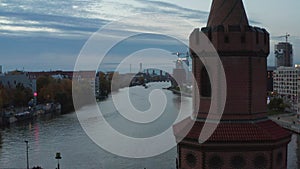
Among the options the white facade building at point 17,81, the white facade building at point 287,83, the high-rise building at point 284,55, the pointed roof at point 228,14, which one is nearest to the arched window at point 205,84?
the pointed roof at point 228,14

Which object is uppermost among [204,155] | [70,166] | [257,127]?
[257,127]

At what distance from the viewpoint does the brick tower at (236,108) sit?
8438 millimetres

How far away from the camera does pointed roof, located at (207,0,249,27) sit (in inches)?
348

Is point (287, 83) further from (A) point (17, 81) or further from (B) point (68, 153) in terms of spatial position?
(B) point (68, 153)

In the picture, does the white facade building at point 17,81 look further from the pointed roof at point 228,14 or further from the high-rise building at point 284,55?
the high-rise building at point 284,55

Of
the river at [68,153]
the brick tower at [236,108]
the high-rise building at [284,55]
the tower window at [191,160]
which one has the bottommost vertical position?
the river at [68,153]

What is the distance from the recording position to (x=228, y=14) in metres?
8.89

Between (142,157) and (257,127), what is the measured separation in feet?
72.3

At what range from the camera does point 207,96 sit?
353 inches

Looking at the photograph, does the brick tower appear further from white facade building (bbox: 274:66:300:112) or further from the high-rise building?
the high-rise building

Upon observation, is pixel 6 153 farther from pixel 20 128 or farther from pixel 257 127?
pixel 257 127

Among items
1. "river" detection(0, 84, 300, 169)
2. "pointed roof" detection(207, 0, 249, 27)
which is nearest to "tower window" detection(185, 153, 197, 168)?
"pointed roof" detection(207, 0, 249, 27)

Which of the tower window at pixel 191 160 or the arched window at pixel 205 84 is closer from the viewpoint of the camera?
the tower window at pixel 191 160

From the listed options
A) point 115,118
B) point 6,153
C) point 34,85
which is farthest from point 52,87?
point 6,153
